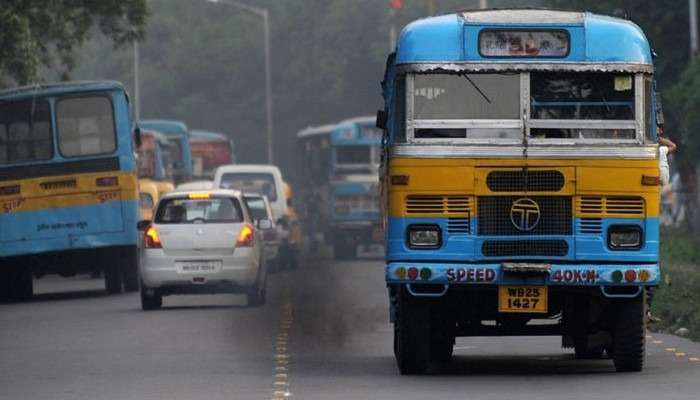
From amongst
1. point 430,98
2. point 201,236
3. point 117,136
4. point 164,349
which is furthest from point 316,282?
point 430,98

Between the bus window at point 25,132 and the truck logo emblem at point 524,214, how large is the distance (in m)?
17.8

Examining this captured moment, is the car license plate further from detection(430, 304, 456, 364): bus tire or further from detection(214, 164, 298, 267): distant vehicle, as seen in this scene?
detection(214, 164, 298, 267): distant vehicle

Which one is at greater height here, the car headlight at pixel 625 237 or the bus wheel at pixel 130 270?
the car headlight at pixel 625 237

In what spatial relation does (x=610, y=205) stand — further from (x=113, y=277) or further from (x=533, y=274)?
(x=113, y=277)

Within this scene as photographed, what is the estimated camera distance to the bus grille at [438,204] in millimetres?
17453

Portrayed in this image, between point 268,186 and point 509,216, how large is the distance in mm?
29467

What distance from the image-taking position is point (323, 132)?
5612 cm

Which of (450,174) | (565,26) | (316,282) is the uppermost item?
(565,26)

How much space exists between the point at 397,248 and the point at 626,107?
2160 millimetres

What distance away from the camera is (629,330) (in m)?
17.7

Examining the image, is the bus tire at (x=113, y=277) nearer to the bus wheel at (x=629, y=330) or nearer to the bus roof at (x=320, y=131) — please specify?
the bus wheel at (x=629, y=330)


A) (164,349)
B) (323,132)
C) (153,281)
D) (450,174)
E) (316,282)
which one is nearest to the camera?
(450,174)

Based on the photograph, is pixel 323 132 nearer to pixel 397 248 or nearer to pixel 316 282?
pixel 316 282

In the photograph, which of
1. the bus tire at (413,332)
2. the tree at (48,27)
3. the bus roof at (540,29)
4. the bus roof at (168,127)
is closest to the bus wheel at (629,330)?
the bus tire at (413,332)
